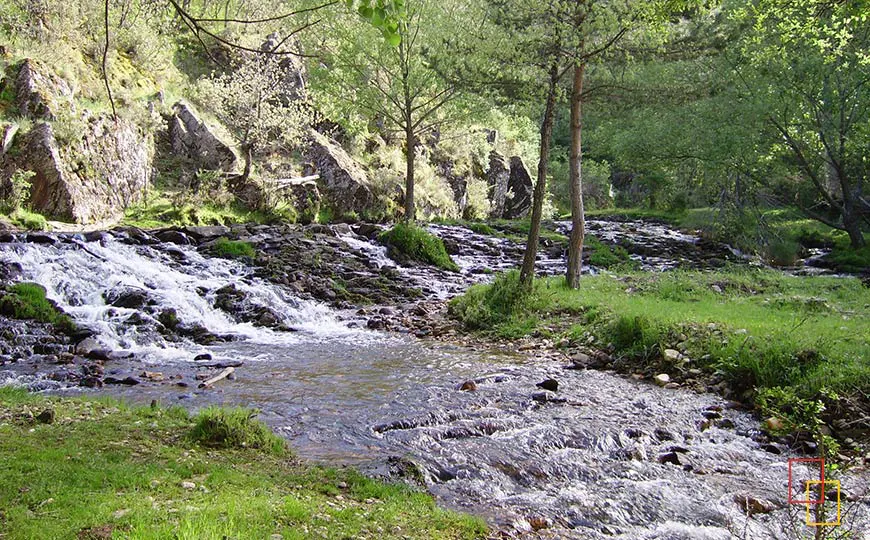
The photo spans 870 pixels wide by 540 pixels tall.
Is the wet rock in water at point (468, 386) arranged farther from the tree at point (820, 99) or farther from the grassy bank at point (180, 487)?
the tree at point (820, 99)

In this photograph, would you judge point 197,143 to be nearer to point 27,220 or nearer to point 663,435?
point 27,220

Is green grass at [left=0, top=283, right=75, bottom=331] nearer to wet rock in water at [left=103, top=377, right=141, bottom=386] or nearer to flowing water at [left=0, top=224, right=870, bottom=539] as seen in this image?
flowing water at [left=0, top=224, right=870, bottom=539]

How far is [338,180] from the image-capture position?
27250 mm

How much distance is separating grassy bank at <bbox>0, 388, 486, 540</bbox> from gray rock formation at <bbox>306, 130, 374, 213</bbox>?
2189 centimetres

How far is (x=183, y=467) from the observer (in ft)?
14.3

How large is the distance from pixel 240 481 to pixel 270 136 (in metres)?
24.4

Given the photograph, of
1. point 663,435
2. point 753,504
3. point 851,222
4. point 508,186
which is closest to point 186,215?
point 663,435

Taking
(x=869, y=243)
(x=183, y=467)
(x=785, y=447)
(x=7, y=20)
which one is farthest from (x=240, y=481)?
(x=869, y=243)

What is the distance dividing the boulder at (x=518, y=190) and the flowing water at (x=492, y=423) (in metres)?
30.3

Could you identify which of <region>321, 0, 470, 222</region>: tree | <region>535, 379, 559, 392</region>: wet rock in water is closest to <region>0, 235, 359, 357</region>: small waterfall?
<region>535, 379, 559, 392</region>: wet rock in water

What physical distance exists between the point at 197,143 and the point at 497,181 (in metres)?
20.8

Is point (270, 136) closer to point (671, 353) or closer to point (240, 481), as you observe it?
point (671, 353)

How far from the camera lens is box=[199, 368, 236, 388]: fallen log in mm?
7834

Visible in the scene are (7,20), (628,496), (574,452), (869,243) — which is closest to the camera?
(628,496)
